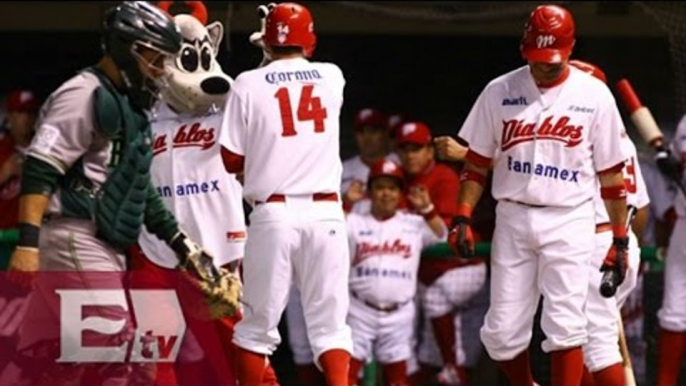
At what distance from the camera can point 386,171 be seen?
11258mm

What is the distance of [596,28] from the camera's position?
13133mm

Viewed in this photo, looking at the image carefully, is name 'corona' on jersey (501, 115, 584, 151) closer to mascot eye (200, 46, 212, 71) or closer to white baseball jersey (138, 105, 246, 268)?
white baseball jersey (138, 105, 246, 268)

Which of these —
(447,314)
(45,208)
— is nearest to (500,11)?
(447,314)

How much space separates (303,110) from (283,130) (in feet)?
0.43

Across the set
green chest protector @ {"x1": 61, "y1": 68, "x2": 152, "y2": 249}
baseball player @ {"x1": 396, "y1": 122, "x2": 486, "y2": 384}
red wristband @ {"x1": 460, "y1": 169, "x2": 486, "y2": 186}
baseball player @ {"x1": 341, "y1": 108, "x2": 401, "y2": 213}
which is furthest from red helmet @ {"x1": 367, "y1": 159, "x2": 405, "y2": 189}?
green chest protector @ {"x1": 61, "y1": 68, "x2": 152, "y2": 249}

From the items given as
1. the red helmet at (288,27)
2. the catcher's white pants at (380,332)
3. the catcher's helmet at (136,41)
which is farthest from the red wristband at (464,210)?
the catcher's white pants at (380,332)

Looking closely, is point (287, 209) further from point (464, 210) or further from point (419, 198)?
point (419, 198)

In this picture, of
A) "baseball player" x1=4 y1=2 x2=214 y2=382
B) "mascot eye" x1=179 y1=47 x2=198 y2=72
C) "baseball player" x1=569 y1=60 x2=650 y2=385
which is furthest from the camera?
"mascot eye" x1=179 y1=47 x2=198 y2=72

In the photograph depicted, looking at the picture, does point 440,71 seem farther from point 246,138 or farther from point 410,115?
point 246,138

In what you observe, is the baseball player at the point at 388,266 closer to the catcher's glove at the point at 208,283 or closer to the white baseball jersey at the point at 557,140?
the white baseball jersey at the point at 557,140

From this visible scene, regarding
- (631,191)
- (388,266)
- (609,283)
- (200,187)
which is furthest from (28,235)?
(388,266)

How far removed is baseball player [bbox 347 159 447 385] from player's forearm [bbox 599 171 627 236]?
105 inches

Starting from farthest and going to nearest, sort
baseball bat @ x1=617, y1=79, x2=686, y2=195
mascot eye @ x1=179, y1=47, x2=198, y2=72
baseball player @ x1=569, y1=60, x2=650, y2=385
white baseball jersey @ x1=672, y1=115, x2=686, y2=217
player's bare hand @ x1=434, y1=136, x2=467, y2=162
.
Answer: white baseball jersey @ x1=672, y1=115, x2=686, y2=217 < mascot eye @ x1=179, y1=47, x2=198, y2=72 < baseball bat @ x1=617, y1=79, x2=686, y2=195 < player's bare hand @ x1=434, y1=136, x2=467, y2=162 < baseball player @ x1=569, y1=60, x2=650, y2=385

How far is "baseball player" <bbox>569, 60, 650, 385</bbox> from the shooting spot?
892cm
